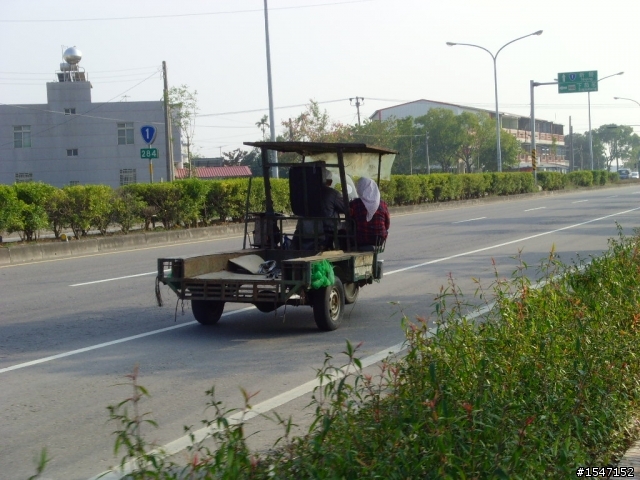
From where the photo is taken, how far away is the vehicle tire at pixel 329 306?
9.12m

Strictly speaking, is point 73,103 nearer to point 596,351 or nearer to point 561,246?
point 561,246

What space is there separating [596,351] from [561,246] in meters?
12.6

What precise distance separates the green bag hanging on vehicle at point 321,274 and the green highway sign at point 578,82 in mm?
43488

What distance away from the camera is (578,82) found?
1957 inches

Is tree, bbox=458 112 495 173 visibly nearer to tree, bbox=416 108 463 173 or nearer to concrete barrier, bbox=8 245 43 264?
tree, bbox=416 108 463 173

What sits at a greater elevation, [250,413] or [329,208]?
[329,208]

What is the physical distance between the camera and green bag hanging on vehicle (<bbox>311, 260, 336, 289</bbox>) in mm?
8797

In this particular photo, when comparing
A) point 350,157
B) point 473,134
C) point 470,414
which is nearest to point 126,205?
point 350,157

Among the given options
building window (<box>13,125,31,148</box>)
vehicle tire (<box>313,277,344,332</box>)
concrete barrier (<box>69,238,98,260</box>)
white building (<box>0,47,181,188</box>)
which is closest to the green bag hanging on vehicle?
vehicle tire (<box>313,277,344,332</box>)

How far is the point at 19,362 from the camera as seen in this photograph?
7.84m

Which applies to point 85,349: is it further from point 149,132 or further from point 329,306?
point 149,132

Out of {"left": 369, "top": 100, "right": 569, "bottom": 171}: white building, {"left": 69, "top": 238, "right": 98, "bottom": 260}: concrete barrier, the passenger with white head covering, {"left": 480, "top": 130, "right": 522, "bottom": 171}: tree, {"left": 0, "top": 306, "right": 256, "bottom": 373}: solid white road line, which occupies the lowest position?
{"left": 0, "top": 306, "right": 256, "bottom": 373}: solid white road line

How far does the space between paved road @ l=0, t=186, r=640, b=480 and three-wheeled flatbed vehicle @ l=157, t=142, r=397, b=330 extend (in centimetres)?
37

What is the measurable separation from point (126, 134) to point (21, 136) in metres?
7.07
